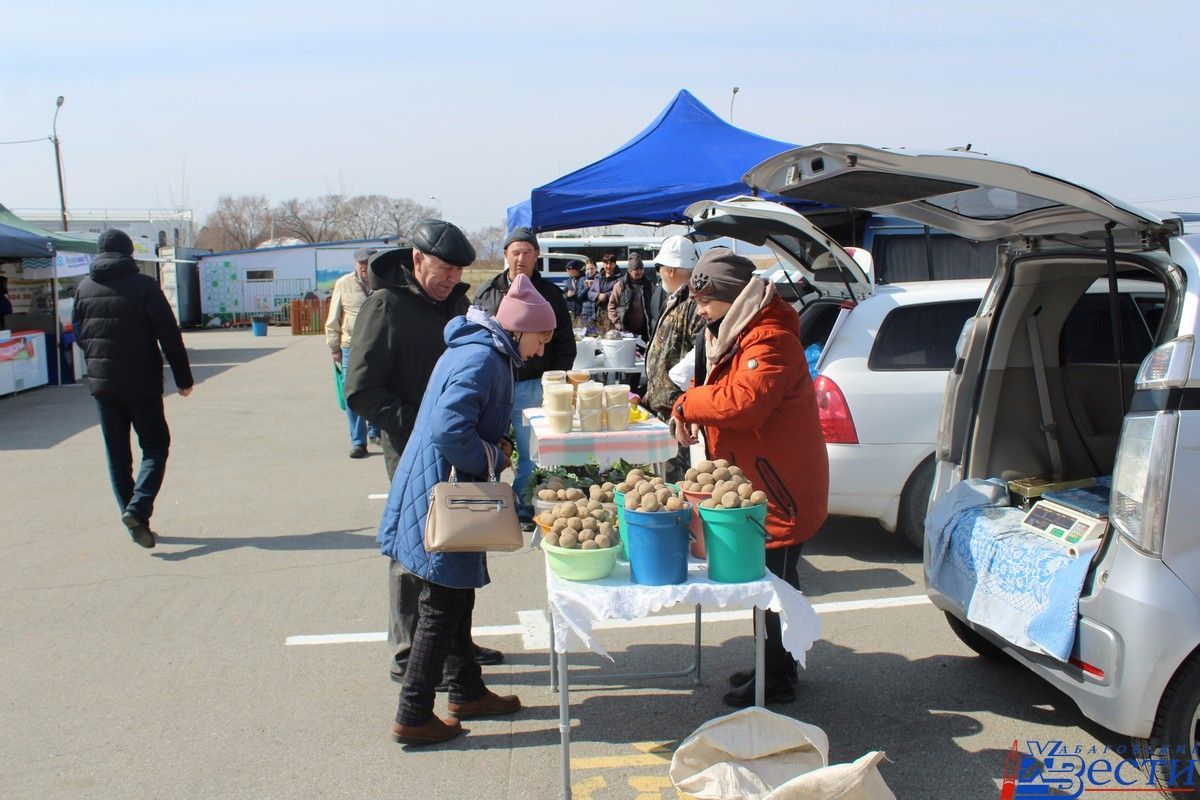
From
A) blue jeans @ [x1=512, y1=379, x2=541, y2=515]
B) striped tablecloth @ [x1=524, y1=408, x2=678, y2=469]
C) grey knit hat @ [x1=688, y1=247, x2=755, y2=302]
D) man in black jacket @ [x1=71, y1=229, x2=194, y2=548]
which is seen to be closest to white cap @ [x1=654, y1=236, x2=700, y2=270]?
blue jeans @ [x1=512, y1=379, x2=541, y2=515]

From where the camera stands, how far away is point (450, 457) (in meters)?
3.48

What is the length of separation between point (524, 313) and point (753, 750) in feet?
5.81

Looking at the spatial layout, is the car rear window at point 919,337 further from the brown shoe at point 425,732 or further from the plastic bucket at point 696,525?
the brown shoe at point 425,732

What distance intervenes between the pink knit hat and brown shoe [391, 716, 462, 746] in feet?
5.12

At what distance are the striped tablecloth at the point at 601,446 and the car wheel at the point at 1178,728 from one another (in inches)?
98.5

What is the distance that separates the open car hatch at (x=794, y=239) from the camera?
5.90 m

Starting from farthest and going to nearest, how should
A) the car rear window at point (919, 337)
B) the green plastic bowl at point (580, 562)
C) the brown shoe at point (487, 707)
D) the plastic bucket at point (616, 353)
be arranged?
the plastic bucket at point (616, 353) → the car rear window at point (919, 337) → the brown shoe at point (487, 707) → the green plastic bowl at point (580, 562)

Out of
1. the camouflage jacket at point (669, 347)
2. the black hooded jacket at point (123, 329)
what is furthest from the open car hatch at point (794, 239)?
the black hooded jacket at point (123, 329)

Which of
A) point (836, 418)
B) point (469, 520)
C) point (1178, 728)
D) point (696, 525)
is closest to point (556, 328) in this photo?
point (836, 418)

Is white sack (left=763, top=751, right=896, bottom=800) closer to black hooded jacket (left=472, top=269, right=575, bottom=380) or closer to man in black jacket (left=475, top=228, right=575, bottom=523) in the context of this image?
man in black jacket (left=475, top=228, right=575, bottom=523)

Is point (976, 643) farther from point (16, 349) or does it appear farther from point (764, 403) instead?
point (16, 349)

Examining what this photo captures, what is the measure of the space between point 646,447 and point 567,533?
1.79m

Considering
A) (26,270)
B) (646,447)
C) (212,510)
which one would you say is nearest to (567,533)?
(646,447)

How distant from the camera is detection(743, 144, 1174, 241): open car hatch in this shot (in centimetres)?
312
